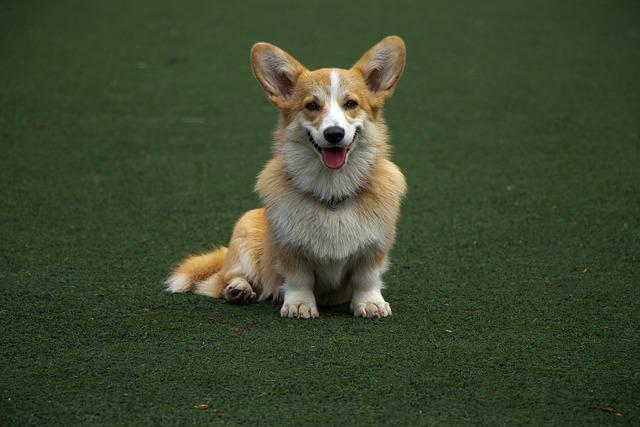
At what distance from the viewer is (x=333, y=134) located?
3.56 metres

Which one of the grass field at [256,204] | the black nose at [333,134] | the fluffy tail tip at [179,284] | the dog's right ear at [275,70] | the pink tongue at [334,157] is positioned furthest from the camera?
the fluffy tail tip at [179,284]

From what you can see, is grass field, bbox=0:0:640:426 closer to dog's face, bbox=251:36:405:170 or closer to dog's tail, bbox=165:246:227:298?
dog's tail, bbox=165:246:227:298

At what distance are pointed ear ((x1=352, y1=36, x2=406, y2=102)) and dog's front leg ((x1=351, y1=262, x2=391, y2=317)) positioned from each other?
703mm

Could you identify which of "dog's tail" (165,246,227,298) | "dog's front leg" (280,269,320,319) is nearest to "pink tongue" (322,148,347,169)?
"dog's front leg" (280,269,320,319)

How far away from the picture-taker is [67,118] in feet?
23.2

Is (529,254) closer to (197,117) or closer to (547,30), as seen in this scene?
(197,117)

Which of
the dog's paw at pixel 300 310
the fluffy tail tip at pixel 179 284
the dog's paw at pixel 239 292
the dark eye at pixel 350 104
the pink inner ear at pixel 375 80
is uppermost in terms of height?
the pink inner ear at pixel 375 80

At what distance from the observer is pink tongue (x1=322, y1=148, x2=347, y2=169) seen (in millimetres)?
3666

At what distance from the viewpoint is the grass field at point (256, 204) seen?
9.79 ft

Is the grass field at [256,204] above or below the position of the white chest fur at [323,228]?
below

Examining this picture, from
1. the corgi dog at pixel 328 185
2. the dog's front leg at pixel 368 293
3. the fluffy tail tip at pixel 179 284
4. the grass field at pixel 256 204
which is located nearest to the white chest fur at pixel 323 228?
the corgi dog at pixel 328 185

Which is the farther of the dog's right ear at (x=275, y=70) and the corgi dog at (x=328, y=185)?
the dog's right ear at (x=275, y=70)

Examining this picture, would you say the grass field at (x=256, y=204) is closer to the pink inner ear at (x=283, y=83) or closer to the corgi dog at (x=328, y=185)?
the corgi dog at (x=328, y=185)

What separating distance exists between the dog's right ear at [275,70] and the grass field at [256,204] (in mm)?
902
